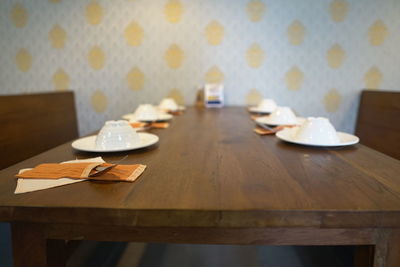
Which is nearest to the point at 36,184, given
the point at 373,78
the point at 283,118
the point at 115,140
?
the point at 115,140

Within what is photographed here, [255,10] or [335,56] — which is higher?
[255,10]

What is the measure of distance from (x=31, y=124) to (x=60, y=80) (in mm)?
1081

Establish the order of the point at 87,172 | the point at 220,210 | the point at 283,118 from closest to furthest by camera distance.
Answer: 1. the point at 220,210
2. the point at 87,172
3. the point at 283,118

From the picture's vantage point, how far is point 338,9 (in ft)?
7.52

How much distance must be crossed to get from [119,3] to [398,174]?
2.41 m

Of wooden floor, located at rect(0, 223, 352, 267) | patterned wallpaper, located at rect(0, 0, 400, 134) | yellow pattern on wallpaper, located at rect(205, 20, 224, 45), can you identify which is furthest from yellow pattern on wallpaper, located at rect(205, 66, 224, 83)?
wooden floor, located at rect(0, 223, 352, 267)

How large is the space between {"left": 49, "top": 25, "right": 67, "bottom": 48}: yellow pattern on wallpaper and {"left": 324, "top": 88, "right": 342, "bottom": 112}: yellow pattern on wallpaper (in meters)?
2.42

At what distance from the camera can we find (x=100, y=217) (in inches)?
16.9

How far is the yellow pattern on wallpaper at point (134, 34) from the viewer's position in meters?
2.36

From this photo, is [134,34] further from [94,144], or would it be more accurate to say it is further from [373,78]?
[373,78]

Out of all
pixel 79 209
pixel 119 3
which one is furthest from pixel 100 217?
pixel 119 3

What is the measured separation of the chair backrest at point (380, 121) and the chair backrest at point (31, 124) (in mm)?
2143

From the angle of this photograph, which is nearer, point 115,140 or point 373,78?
point 115,140

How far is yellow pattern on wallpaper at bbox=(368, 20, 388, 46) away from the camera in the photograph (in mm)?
2305
